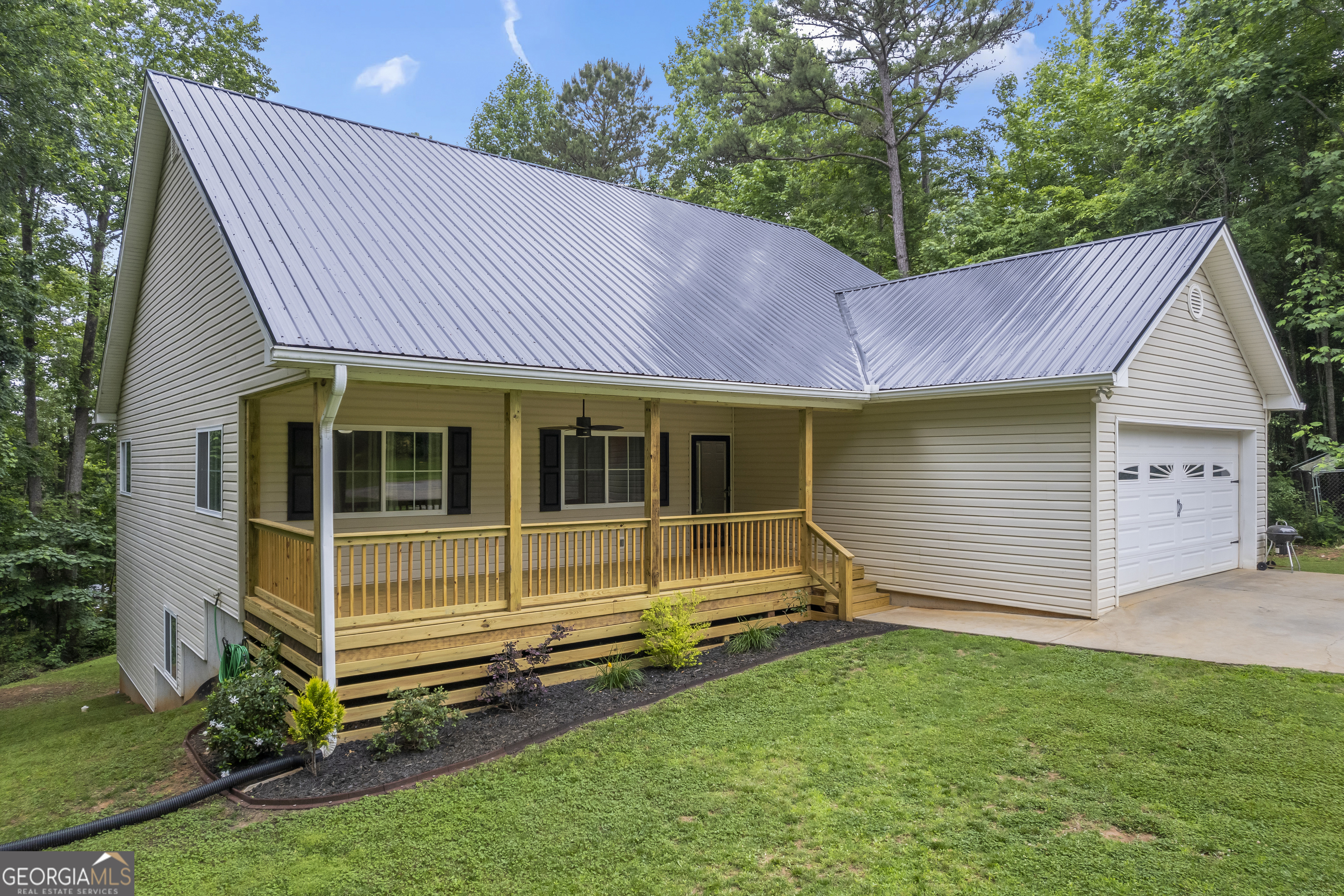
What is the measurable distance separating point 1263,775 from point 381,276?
8.47 meters

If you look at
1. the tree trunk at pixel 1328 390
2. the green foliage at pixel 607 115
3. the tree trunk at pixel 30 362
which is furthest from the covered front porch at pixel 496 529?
the green foliage at pixel 607 115

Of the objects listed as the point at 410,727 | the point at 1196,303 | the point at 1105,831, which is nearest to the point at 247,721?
the point at 410,727

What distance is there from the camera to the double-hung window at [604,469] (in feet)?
36.0

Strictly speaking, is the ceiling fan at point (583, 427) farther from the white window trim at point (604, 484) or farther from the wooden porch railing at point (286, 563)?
the wooden porch railing at point (286, 563)

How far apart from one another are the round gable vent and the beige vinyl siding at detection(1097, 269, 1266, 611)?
0.23 feet

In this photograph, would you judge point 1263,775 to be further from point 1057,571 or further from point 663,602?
point 663,602

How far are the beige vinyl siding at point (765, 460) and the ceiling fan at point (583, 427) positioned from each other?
8.78 feet

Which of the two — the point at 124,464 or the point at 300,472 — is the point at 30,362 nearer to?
the point at 124,464

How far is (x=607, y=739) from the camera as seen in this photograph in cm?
610

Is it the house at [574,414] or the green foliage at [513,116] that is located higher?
the green foliage at [513,116]

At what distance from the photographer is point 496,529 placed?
23.6 feet

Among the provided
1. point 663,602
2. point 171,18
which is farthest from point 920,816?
point 171,18

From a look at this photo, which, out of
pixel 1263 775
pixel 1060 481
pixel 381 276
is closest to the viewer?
pixel 1263 775

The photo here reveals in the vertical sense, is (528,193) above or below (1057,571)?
above
